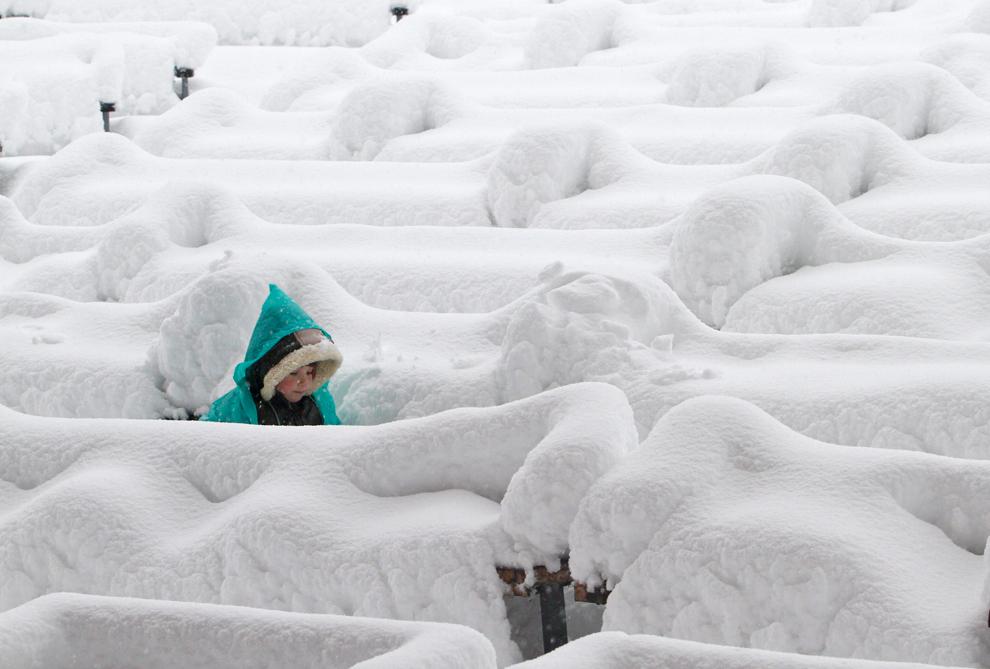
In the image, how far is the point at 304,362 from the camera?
3.74 meters

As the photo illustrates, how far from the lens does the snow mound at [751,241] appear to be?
4.55 m

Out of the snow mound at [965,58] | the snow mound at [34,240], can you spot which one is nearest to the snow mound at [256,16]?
the snow mound at [965,58]

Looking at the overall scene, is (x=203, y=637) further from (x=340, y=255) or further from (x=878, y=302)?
(x=340, y=255)

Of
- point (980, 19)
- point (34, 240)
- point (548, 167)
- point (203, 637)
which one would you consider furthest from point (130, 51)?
point (203, 637)

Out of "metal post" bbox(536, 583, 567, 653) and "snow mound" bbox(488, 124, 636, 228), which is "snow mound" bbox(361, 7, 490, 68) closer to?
"snow mound" bbox(488, 124, 636, 228)

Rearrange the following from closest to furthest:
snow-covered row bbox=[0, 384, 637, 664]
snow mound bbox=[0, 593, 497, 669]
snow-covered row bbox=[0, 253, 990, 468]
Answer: snow mound bbox=[0, 593, 497, 669] < snow-covered row bbox=[0, 384, 637, 664] < snow-covered row bbox=[0, 253, 990, 468]

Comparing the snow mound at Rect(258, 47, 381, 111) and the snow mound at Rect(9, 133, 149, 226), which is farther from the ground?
the snow mound at Rect(258, 47, 381, 111)

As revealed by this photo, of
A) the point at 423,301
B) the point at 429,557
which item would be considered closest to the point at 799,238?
the point at 423,301

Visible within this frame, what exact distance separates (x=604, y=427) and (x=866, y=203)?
2830mm

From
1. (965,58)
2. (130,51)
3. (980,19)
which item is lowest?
(130,51)

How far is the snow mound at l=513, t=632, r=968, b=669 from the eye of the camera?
5.61 ft

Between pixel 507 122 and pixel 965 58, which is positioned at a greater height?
pixel 965 58

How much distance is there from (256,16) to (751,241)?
9.29 meters

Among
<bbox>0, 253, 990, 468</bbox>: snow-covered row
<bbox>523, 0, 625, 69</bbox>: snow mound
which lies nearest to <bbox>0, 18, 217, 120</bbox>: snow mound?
<bbox>523, 0, 625, 69</bbox>: snow mound
